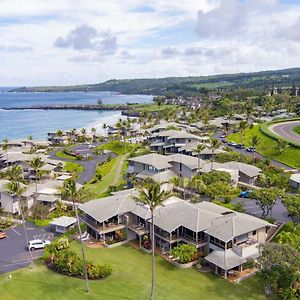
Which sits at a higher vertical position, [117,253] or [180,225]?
[180,225]

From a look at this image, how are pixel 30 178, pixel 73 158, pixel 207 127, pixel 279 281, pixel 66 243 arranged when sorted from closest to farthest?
pixel 279 281, pixel 66 243, pixel 30 178, pixel 73 158, pixel 207 127

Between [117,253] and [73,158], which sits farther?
[73,158]

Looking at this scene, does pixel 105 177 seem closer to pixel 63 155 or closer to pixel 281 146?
pixel 63 155

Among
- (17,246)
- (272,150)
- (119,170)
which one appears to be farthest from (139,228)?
(272,150)

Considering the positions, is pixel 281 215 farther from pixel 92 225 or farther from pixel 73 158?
pixel 73 158

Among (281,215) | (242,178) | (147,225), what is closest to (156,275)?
(147,225)

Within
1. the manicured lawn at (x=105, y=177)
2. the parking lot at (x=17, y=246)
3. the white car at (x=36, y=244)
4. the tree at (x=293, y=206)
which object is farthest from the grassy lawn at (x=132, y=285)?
the manicured lawn at (x=105, y=177)

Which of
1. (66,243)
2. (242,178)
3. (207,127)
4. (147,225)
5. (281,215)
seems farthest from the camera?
(207,127)
